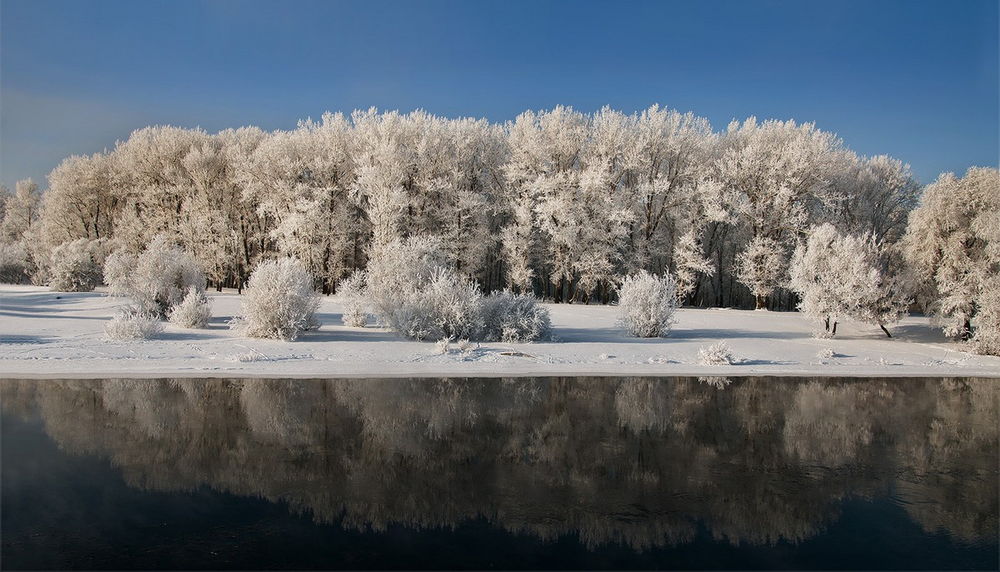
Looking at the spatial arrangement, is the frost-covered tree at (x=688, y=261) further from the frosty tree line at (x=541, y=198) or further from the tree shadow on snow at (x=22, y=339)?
the tree shadow on snow at (x=22, y=339)

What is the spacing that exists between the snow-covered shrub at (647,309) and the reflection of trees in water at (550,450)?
25.5 feet

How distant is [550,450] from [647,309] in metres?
13.3

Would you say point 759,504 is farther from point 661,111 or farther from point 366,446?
point 661,111

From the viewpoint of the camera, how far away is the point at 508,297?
2072 cm

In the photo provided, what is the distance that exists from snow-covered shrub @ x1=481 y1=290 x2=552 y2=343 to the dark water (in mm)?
7283

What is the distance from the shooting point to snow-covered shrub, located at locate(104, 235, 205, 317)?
21.5 m

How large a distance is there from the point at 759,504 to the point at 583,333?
15.1 meters

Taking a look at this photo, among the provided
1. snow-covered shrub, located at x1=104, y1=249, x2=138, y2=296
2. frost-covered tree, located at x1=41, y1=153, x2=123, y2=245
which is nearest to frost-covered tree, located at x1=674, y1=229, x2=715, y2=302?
snow-covered shrub, located at x1=104, y1=249, x2=138, y2=296

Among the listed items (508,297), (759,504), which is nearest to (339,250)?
(508,297)

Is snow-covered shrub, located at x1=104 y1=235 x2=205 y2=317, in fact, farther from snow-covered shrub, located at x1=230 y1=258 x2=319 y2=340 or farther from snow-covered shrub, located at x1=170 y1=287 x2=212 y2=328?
snow-covered shrub, located at x1=230 y1=258 x2=319 y2=340

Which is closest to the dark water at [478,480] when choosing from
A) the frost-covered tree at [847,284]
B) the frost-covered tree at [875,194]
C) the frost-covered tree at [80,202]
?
the frost-covered tree at [847,284]

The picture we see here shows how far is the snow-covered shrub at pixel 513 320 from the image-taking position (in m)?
19.6

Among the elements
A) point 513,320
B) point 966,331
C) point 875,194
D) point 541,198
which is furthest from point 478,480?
point 875,194

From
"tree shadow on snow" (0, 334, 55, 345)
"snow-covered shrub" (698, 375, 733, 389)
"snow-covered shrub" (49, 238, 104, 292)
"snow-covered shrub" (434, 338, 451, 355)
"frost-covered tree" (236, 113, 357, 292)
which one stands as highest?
"frost-covered tree" (236, 113, 357, 292)
